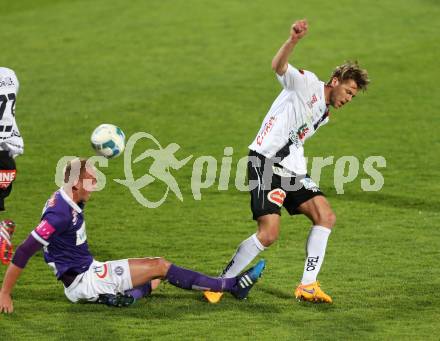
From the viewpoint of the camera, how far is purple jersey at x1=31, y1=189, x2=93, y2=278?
728 cm

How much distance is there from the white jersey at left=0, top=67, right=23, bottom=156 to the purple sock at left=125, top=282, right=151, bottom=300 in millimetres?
1912

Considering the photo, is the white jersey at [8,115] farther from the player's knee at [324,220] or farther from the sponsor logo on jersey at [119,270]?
the player's knee at [324,220]

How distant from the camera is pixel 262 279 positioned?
8508 millimetres

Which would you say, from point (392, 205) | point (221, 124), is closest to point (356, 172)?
point (392, 205)

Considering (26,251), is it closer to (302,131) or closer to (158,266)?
(158,266)

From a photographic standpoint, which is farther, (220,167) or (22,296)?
(220,167)

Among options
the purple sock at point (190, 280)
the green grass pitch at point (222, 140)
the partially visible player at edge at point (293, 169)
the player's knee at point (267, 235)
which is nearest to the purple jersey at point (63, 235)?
the green grass pitch at point (222, 140)

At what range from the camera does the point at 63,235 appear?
7461 mm

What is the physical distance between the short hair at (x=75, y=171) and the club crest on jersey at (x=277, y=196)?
1477 mm

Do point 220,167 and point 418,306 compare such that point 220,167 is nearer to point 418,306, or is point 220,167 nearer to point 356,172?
point 356,172

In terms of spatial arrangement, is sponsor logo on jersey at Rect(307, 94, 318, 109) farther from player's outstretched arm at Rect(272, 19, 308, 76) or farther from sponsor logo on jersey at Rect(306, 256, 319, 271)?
sponsor logo on jersey at Rect(306, 256, 319, 271)

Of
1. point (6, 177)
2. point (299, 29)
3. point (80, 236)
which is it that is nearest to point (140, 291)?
point (80, 236)

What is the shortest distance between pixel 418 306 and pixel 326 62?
878 cm

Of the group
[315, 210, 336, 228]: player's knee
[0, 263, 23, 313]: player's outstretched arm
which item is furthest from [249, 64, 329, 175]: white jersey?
[0, 263, 23, 313]: player's outstretched arm
